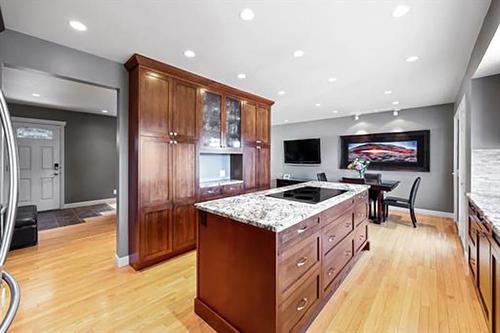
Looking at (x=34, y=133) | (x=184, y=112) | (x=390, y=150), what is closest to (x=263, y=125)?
(x=184, y=112)

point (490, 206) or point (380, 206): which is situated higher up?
point (490, 206)

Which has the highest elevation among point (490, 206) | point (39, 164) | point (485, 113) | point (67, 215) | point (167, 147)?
point (485, 113)

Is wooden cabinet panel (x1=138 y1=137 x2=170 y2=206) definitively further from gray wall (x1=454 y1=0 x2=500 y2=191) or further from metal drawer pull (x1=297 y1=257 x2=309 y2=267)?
gray wall (x1=454 y1=0 x2=500 y2=191)

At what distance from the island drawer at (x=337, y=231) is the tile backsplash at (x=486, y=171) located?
1.44 metres

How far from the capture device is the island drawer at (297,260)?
147 centimetres

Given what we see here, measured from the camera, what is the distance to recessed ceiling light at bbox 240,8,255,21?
6.20 ft

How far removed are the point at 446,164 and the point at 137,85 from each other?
6.26m

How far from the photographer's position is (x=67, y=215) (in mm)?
5137

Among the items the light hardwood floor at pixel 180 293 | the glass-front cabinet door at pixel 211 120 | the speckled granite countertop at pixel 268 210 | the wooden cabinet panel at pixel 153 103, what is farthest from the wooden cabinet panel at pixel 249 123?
the light hardwood floor at pixel 180 293

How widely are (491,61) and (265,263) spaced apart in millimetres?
2813

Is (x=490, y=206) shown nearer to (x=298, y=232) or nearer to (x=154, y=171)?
(x=298, y=232)

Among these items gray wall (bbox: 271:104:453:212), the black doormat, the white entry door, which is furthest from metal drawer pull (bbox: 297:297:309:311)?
the white entry door

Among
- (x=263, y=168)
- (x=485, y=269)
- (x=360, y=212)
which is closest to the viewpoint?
(x=485, y=269)

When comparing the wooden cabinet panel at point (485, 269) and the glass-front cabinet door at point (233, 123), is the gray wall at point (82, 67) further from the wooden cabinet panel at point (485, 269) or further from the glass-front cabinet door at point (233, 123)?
the wooden cabinet panel at point (485, 269)
